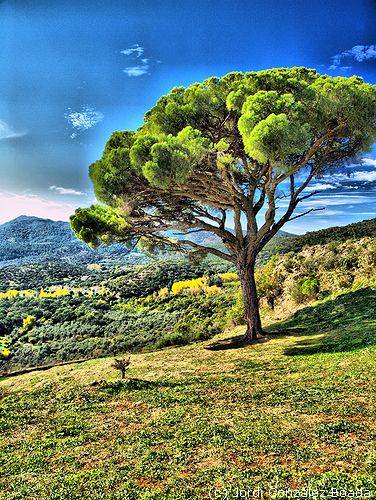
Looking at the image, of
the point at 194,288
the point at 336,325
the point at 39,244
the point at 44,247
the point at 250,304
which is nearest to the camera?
the point at 336,325

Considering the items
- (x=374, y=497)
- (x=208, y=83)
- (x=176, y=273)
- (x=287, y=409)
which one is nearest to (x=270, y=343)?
(x=287, y=409)

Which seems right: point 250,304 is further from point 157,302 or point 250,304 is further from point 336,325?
point 157,302

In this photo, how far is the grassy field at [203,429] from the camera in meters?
4.44

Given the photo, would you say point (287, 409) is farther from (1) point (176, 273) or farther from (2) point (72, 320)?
(1) point (176, 273)

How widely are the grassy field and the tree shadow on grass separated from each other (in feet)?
0.49

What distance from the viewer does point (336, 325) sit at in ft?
46.7

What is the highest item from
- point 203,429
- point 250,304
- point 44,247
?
point 44,247

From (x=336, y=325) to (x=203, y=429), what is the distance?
951 centimetres

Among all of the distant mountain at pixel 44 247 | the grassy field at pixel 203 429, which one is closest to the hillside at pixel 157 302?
the grassy field at pixel 203 429

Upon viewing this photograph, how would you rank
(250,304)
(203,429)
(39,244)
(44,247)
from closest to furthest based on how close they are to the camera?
1. (203,429)
2. (250,304)
3. (44,247)
4. (39,244)

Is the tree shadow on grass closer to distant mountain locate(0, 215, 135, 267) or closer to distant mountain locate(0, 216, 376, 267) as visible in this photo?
distant mountain locate(0, 216, 376, 267)

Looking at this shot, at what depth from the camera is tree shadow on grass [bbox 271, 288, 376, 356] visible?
11.4 m

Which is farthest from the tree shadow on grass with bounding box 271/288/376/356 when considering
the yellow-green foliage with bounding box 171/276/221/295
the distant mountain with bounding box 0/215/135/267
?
the distant mountain with bounding box 0/215/135/267

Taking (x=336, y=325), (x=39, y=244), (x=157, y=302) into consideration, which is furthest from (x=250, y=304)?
(x=39, y=244)
